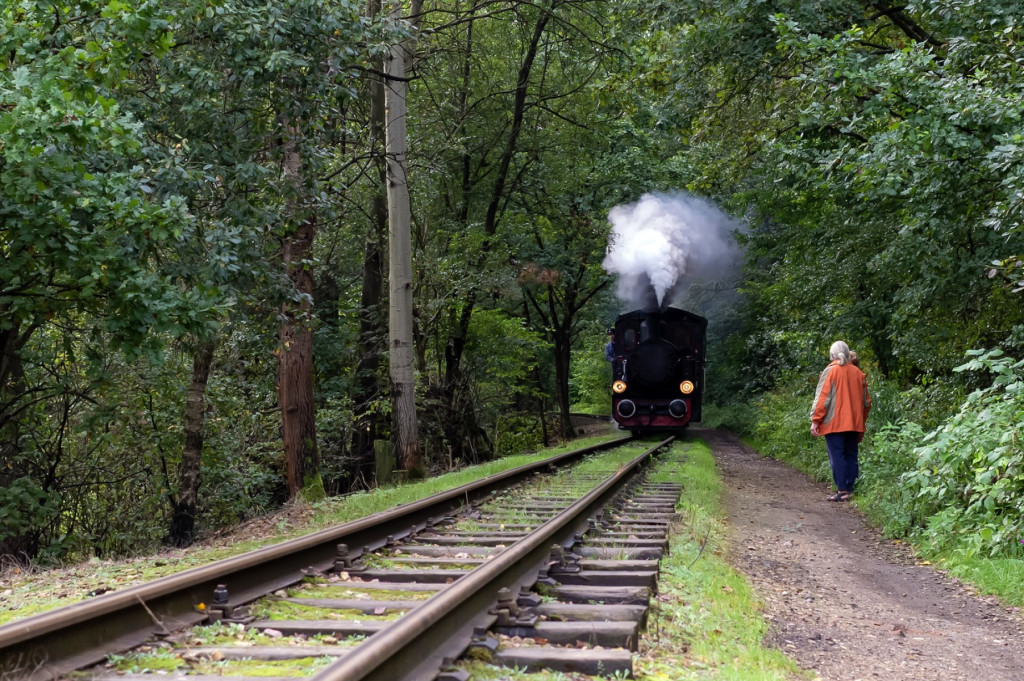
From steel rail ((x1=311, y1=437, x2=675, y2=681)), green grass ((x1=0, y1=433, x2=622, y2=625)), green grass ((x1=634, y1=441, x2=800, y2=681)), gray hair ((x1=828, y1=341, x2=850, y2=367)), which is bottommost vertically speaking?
green grass ((x1=634, y1=441, x2=800, y2=681))

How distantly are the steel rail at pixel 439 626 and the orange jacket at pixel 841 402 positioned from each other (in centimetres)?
562

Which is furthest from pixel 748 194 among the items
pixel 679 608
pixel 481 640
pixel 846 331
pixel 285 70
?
pixel 481 640

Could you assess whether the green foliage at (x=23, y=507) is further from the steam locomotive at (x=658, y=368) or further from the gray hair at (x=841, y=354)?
the steam locomotive at (x=658, y=368)

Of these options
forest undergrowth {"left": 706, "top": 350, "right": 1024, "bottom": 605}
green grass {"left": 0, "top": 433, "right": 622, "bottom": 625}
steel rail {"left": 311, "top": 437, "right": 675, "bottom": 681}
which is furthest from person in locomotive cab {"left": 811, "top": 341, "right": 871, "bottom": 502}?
steel rail {"left": 311, "top": 437, "right": 675, "bottom": 681}

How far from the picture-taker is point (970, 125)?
8.56 metres

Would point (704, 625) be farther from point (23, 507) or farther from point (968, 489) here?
point (23, 507)

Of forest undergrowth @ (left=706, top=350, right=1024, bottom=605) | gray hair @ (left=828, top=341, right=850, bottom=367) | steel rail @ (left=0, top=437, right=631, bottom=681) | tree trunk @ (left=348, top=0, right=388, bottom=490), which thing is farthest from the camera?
tree trunk @ (left=348, top=0, right=388, bottom=490)

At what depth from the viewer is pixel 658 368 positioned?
904 inches

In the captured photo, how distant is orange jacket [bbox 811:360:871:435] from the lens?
35.1 ft

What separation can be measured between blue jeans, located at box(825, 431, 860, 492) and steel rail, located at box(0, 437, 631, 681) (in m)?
6.28

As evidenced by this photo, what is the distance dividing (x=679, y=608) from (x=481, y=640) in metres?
1.59

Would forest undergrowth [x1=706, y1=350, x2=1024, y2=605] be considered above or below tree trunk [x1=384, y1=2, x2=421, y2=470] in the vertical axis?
below

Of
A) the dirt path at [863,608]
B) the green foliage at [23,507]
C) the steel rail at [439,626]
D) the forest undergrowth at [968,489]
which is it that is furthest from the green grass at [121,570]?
the forest undergrowth at [968,489]

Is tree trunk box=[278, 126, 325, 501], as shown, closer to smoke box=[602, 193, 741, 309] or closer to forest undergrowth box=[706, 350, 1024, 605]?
forest undergrowth box=[706, 350, 1024, 605]
